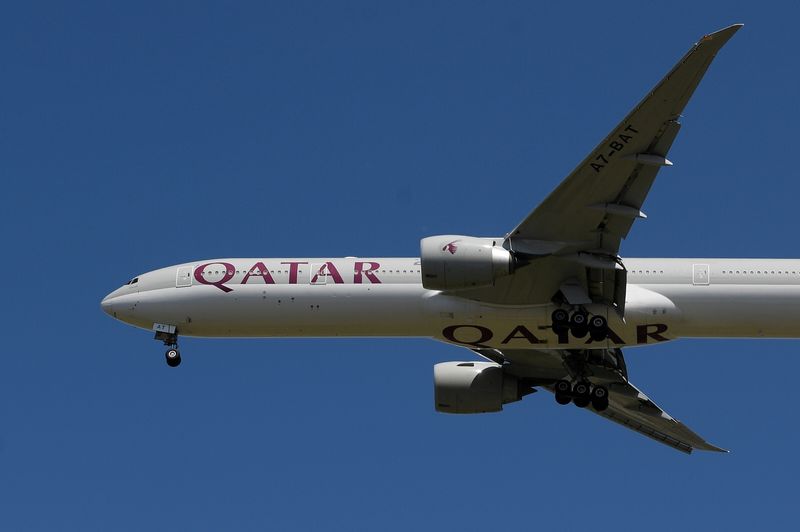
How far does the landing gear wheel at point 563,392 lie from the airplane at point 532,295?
0.19 ft

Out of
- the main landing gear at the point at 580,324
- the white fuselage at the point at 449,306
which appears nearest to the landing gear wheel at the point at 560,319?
the main landing gear at the point at 580,324

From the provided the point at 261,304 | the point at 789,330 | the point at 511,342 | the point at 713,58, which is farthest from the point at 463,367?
the point at 713,58

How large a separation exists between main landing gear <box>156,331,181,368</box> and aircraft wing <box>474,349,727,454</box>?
11446 mm

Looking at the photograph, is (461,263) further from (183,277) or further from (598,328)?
(183,277)

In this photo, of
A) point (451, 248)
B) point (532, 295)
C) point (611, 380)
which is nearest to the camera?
point (451, 248)

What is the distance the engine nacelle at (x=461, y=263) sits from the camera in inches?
1718

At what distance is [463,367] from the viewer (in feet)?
172

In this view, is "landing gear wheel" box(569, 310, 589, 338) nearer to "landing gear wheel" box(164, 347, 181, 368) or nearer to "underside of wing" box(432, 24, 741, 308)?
"underside of wing" box(432, 24, 741, 308)

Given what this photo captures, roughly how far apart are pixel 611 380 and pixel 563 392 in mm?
2895

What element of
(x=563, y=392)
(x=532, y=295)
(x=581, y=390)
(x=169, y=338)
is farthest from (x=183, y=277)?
(x=581, y=390)

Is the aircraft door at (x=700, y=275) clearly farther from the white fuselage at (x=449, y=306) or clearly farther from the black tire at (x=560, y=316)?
the black tire at (x=560, y=316)

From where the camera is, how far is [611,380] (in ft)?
168

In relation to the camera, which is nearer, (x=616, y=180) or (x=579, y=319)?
(x=616, y=180)

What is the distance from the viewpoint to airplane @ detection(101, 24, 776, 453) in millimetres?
42906
